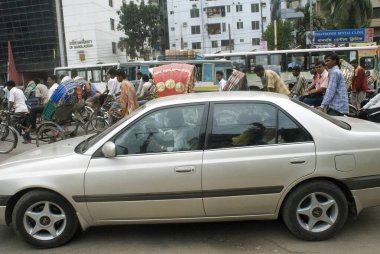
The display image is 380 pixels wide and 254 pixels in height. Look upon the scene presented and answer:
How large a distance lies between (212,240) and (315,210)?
1.00 m

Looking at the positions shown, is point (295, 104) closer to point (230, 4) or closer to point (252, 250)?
point (252, 250)

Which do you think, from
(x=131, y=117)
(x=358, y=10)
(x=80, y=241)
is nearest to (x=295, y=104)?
(x=131, y=117)

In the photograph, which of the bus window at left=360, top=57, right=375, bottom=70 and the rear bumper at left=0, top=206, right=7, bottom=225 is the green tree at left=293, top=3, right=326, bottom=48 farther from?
the rear bumper at left=0, top=206, right=7, bottom=225

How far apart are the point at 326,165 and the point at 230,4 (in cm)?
6039

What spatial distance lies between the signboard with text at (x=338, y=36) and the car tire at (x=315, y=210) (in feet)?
89.4

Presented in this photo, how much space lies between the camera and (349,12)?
37.4 m

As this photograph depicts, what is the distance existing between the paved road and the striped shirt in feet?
8.06

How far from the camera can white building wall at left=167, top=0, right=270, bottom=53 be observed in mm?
60688

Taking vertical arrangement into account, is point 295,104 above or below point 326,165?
above

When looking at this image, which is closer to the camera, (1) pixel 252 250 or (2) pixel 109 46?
(1) pixel 252 250

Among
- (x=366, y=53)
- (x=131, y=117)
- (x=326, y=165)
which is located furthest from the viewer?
(x=366, y=53)

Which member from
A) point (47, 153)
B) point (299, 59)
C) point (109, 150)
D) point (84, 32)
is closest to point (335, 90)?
point (109, 150)

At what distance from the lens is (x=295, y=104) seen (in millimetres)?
4121

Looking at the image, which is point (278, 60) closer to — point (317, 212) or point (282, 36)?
point (317, 212)
